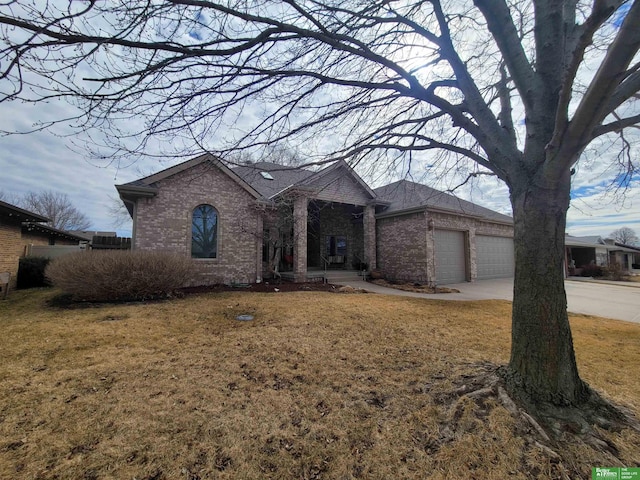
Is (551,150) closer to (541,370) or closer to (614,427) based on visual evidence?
(541,370)

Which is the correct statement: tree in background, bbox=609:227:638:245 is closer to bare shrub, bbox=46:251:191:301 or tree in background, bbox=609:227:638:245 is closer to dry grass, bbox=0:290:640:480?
dry grass, bbox=0:290:640:480

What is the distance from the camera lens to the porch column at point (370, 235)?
580 inches

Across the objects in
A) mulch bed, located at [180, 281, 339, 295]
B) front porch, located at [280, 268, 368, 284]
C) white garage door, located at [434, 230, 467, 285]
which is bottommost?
mulch bed, located at [180, 281, 339, 295]

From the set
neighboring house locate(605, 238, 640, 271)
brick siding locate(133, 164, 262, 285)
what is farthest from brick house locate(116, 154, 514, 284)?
neighboring house locate(605, 238, 640, 271)

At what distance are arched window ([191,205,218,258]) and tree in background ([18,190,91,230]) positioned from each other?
36.1 meters

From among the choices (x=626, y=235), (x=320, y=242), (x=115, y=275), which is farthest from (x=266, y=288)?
(x=626, y=235)

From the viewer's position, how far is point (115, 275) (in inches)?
305

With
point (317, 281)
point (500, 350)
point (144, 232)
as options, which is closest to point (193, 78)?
point (500, 350)

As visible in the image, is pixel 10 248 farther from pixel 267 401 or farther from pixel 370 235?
pixel 370 235

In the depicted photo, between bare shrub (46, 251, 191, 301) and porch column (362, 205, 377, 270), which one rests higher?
porch column (362, 205, 377, 270)

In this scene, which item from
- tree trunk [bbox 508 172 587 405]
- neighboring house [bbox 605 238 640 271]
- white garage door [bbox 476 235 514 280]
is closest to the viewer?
tree trunk [bbox 508 172 587 405]

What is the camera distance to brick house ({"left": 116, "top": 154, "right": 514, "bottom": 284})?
10.7 meters

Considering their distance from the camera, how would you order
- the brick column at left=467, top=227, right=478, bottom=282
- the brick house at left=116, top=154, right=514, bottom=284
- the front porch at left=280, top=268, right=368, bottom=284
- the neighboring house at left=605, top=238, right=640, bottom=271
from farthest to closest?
1. the neighboring house at left=605, top=238, right=640, bottom=271
2. the brick column at left=467, top=227, right=478, bottom=282
3. the front porch at left=280, top=268, right=368, bottom=284
4. the brick house at left=116, top=154, right=514, bottom=284

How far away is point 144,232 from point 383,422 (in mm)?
10610
